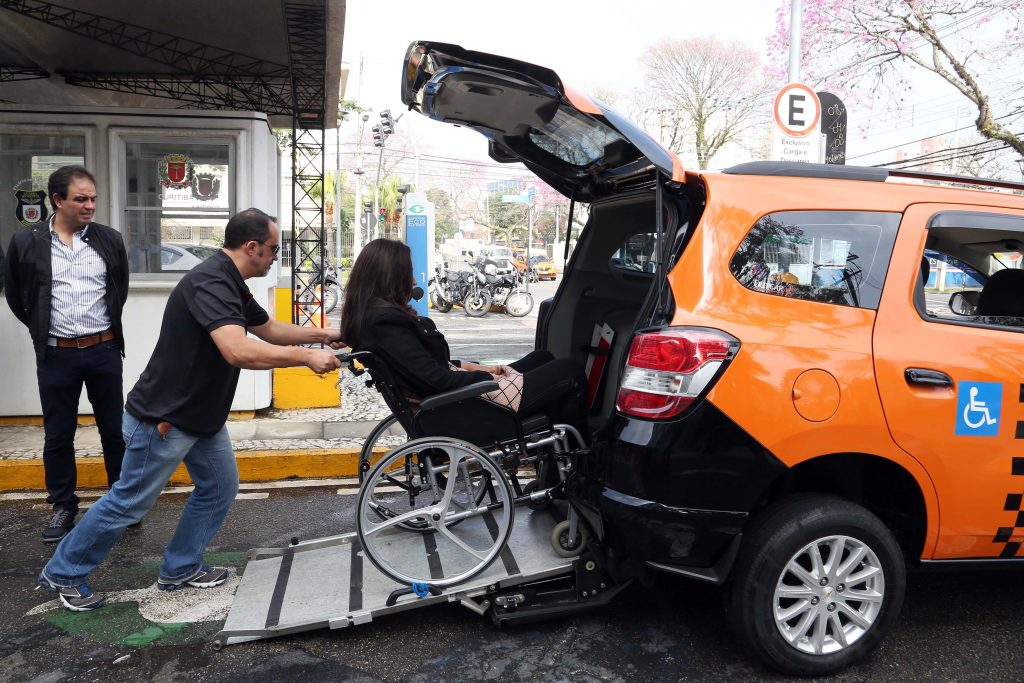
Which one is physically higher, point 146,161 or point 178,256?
point 146,161

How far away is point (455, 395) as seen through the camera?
347 centimetres

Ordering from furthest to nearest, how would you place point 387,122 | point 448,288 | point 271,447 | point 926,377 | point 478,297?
point 387,122, point 448,288, point 478,297, point 271,447, point 926,377

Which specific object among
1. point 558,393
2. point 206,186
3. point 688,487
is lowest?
point 688,487

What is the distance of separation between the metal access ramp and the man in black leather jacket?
1296mm

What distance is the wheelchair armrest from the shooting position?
346 centimetres

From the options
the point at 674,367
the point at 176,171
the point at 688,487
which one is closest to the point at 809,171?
the point at 674,367

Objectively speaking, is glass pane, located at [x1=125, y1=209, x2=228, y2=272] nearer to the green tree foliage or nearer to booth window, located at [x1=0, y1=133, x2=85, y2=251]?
booth window, located at [x1=0, y1=133, x2=85, y2=251]

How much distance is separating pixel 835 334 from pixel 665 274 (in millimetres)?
627

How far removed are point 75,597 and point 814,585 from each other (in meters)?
2.97

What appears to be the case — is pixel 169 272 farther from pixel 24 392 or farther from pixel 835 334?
pixel 835 334

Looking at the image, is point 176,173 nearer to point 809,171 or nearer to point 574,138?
point 574,138

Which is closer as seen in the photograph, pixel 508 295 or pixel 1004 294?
pixel 1004 294

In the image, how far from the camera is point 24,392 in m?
6.48

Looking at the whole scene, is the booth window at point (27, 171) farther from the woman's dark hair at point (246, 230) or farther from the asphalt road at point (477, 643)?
the woman's dark hair at point (246, 230)
